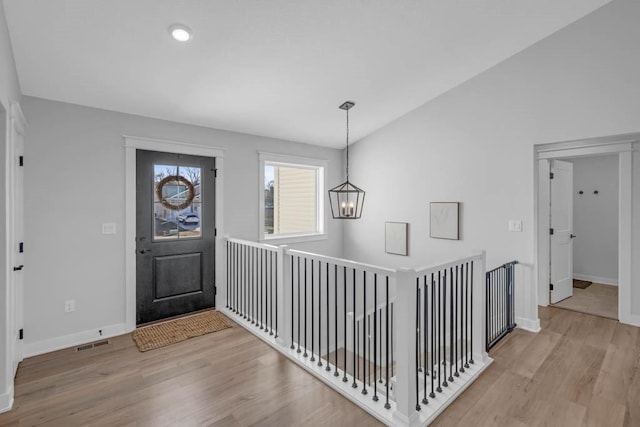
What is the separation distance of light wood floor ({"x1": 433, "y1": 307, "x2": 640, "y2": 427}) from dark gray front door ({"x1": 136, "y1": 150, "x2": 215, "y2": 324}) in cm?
306

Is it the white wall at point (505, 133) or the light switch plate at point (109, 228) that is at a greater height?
the white wall at point (505, 133)

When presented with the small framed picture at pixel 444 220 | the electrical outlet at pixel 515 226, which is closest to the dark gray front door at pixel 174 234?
the small framed picture at pixel 444 220

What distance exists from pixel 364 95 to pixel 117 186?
118 inches

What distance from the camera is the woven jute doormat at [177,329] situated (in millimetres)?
3149

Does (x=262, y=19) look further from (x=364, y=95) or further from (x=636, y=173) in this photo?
(x=636, y=173)

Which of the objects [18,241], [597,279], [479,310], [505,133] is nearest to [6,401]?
[18,241]

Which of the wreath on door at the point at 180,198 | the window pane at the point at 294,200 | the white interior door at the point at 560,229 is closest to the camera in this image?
the wreath on door at the point at 180,198

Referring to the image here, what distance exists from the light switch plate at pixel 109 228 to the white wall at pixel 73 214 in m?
0.04

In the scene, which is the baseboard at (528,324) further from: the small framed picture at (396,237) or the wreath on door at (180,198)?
the wreath on door at (180,198)

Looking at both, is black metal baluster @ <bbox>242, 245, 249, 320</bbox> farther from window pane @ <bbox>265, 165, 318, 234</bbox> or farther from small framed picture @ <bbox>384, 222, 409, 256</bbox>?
small framed picture @ <bbox>384, 222, 409, 256</bbox>

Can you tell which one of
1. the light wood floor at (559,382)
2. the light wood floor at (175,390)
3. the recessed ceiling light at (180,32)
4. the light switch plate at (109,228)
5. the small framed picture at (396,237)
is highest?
the recessed ceiling light at (180,32)

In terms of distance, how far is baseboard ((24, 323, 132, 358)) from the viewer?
115 inches

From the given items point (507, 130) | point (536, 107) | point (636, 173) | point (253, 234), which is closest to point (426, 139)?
point (507, 130)

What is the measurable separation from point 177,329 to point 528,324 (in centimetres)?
389
